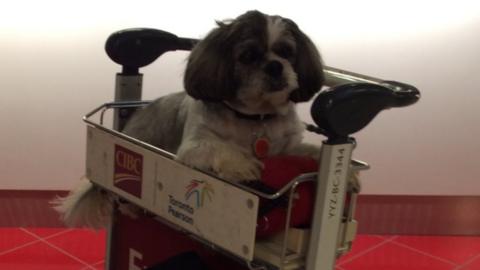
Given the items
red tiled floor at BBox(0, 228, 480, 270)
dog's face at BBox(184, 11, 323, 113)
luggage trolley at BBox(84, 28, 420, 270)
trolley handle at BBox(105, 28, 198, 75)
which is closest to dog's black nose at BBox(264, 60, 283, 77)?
dog's face at BBox(184, 11, 323, 113)

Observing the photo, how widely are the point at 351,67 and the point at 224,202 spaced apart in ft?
5.25

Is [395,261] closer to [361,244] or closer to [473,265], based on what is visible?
[361,244]

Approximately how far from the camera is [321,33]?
253 centimetres

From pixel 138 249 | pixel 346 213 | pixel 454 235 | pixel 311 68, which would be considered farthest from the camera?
pixel 454 235

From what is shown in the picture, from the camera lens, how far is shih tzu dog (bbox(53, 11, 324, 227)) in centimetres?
123

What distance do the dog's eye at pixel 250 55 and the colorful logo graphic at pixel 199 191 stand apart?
0.27 metres

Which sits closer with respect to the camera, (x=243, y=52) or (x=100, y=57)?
(x=243, y=52)

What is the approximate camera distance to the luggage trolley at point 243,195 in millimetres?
1026

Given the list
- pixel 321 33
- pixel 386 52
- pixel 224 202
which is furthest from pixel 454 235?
pixel 224 202

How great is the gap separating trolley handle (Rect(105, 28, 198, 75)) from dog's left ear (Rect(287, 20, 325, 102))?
317 millimetres

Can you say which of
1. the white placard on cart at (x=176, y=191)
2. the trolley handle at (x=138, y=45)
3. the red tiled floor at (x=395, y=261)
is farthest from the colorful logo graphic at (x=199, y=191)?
the red tiled floor at (x=395, y=261)

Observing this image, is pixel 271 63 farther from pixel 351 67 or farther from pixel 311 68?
pixel 351 67

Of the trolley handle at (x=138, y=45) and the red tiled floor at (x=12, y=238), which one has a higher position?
the trolley handle at (x=138, y=45)

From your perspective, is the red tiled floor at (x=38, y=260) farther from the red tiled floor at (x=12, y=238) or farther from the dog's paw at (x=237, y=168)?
the dog's paw at (x=237, y=168)
